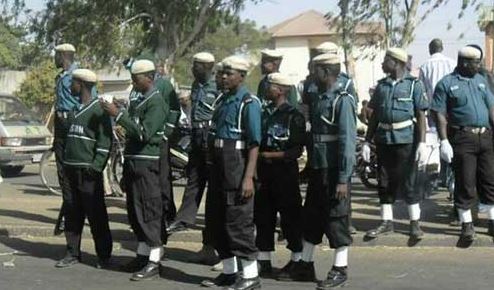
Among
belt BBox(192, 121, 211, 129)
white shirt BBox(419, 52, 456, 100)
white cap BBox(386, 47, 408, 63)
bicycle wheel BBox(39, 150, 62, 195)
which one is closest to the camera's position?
white cap BBox(386, 47, 408, 63)

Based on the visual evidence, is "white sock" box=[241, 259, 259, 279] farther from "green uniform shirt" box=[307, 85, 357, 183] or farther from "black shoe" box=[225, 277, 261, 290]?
"green uniform shirt" box=[307, 85, 357, 183]

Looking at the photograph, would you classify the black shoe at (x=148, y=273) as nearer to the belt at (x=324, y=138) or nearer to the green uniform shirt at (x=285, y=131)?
the green uniform shirt at (x=285, y=131)

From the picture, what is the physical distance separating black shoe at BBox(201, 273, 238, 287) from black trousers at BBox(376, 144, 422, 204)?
2.33 meters

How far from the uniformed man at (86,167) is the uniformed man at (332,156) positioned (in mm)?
2145

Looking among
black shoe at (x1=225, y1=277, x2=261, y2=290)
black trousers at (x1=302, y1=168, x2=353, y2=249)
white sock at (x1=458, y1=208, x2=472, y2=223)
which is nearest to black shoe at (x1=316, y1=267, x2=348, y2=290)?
black trousers at (x1=302, y1=168, x2=353, y2=249)

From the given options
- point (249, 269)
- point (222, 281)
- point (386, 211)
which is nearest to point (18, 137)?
point (386, 211)

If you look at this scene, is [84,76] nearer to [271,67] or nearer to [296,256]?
[271,67]

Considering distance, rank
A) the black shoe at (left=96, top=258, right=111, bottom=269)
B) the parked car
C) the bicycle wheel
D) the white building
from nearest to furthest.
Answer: the black shoe at (left=96, top=258, right=111, bottom=269) → the bicycle wheel → the parked car → the white building

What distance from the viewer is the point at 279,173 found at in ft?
26.3

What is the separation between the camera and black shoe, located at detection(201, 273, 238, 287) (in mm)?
7824

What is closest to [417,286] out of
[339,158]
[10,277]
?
[339,158]


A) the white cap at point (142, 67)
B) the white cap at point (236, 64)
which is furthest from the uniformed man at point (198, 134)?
the white cap at point (236, 64)

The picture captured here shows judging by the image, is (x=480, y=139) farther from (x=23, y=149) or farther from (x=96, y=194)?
(x=23, y=149)

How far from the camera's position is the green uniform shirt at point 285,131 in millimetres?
7914
